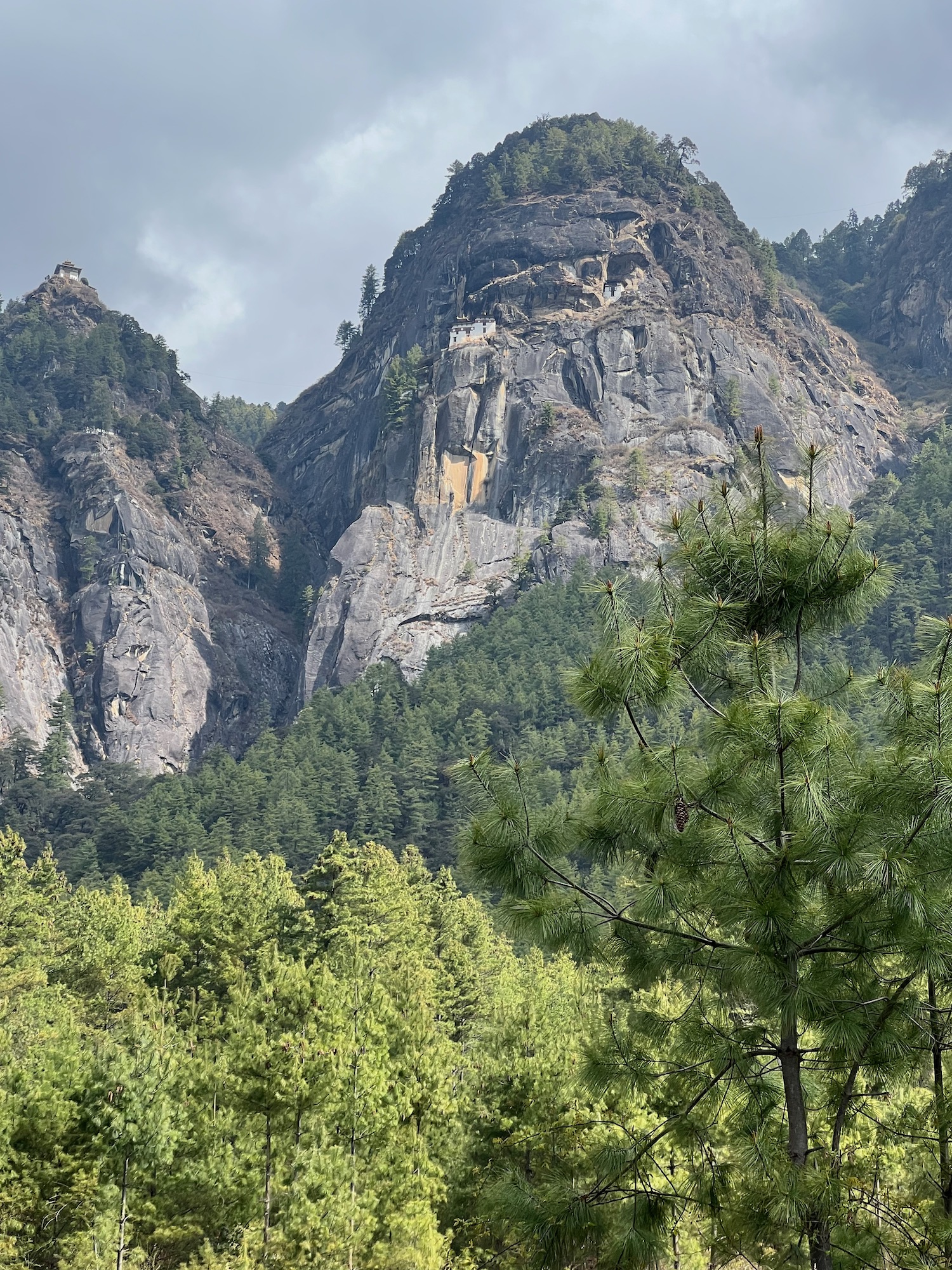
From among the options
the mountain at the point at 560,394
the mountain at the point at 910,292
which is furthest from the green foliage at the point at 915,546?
the mountain at the point at 910,292

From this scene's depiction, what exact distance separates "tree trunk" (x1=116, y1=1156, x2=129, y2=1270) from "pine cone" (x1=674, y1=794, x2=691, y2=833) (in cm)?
1095

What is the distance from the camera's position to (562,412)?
104 meters

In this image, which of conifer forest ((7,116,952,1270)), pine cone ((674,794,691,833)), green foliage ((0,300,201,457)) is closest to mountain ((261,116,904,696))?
conifer forest ((7,116,952,1270))

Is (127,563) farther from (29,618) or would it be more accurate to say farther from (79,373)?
(79,373)

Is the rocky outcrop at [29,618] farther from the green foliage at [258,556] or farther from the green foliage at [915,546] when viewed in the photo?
the green foliage at [915,546]

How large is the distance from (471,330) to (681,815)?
10904 centimetres

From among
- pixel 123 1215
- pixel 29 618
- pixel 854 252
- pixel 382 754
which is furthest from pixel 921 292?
pixel 123 1215

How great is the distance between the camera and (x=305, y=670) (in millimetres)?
103375

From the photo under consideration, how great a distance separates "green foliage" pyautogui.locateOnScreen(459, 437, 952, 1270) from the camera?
633 cm

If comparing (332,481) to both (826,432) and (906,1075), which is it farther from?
(906,1075)

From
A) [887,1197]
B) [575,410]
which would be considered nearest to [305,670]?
[575,410]

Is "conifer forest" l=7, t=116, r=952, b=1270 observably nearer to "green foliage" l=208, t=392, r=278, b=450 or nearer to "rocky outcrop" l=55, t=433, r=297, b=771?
"rocky outcrop" l=55, t=433, r=297, b=771

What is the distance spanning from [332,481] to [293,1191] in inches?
4537

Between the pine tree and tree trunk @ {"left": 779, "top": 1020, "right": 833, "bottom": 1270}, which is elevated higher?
the pine tree
